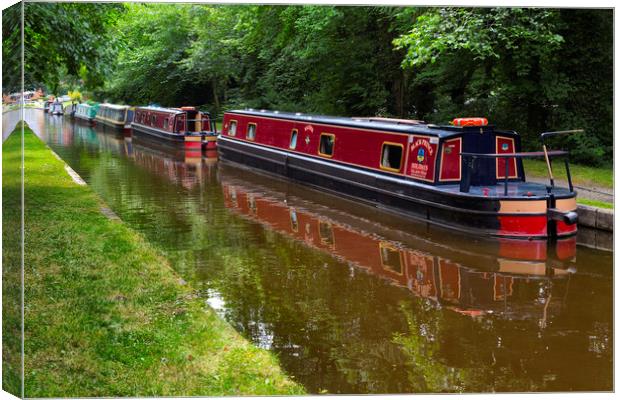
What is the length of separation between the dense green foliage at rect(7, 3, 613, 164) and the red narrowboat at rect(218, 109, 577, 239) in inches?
49.3

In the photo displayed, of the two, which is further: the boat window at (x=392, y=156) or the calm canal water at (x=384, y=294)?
the boat window at (x=392, y=156)

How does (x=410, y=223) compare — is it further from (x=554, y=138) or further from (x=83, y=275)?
(x=83, y=275)

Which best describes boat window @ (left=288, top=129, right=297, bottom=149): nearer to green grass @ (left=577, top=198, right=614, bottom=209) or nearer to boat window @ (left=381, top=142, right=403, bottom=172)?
boat window @ (left=381, top=142, right=403, bottom=172)

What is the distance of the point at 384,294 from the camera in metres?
8.12

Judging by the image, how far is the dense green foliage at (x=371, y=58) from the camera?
36.8 feet

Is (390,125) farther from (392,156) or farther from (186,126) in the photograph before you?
(186,126)

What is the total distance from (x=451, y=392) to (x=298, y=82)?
585 inches

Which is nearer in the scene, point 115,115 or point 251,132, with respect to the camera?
point 251,132

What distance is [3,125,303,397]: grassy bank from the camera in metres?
4.69

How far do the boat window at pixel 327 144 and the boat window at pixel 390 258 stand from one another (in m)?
4.99

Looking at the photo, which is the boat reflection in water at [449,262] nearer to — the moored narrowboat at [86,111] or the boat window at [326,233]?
the boat window at [326,233]

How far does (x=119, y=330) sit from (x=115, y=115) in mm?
30857

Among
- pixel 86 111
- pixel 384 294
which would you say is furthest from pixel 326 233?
pixel 86 111

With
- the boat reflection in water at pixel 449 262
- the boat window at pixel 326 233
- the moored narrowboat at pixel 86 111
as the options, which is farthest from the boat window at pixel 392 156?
the moored narrowboat at pixel 86 111
